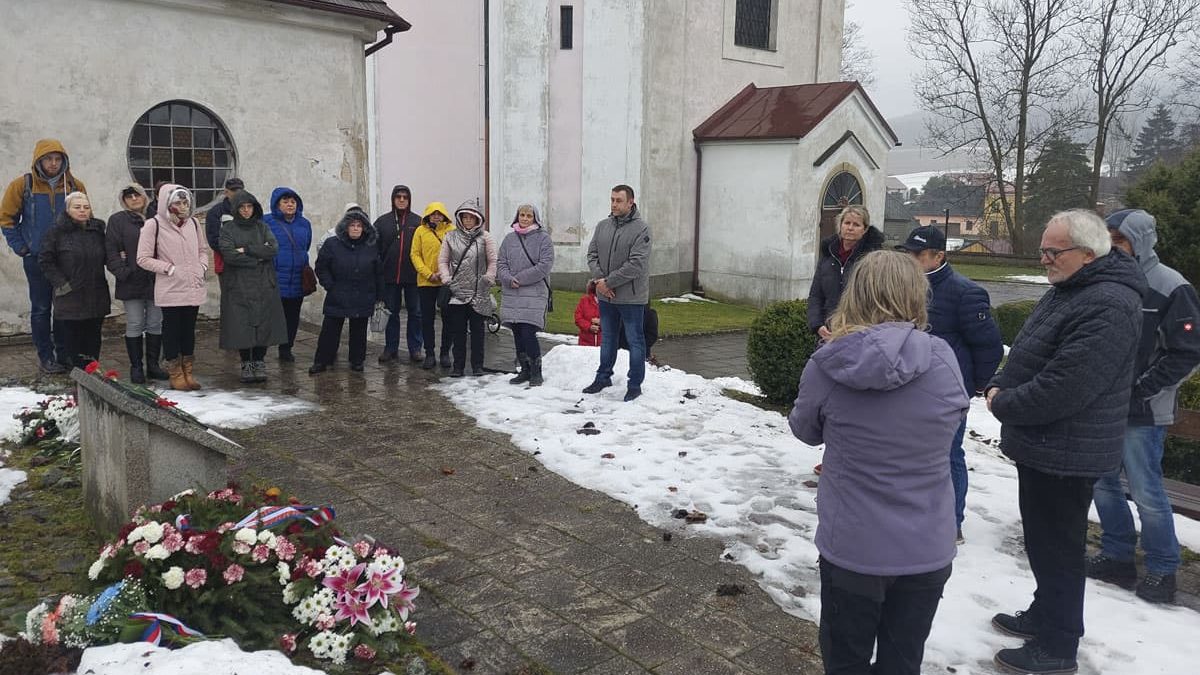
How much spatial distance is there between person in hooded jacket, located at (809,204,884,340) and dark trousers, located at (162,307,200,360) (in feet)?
17.3

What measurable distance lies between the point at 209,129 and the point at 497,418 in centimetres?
624

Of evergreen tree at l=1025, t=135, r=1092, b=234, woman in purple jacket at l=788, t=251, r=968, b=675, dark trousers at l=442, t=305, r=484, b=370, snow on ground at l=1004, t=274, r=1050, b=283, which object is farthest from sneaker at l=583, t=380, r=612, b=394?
evergreen tree at l=1025, t=135, r=1092, b=234

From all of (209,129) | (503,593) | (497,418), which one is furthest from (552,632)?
(209,129)

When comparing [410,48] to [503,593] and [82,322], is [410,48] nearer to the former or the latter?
[82,322]

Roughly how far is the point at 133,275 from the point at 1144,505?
7.59 metres

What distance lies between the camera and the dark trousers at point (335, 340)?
9.09m

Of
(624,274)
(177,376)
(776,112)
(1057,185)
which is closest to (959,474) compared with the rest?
(624,274)

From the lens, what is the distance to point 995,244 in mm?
45219

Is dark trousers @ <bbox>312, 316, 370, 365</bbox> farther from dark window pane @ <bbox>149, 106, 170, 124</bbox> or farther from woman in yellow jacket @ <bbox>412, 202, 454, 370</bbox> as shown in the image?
dark window pane @ <bbox>149, 106, 170, 124</bbox>

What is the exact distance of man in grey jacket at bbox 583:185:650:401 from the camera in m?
7.82

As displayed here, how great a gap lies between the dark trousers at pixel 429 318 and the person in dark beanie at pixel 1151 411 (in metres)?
6.30

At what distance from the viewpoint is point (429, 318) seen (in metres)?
9.52

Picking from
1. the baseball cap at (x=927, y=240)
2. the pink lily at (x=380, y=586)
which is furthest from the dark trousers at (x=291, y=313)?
the baseball cap at (x=927, y=240)

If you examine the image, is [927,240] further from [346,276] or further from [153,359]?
[153,359]
